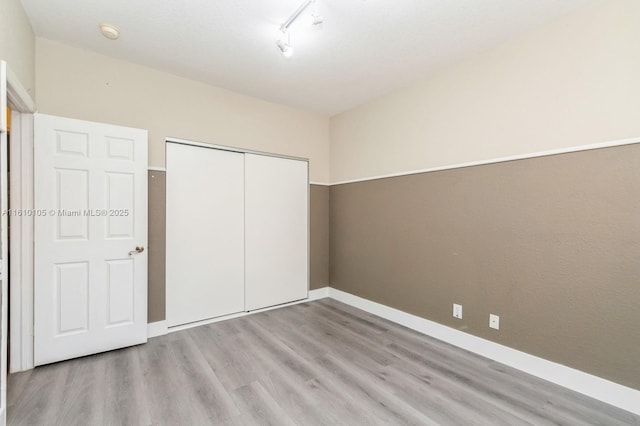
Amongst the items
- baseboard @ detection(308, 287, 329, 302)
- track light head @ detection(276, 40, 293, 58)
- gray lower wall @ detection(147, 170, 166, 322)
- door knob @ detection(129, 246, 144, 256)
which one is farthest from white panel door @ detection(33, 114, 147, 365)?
baseboard @ detection(308, 287, 329, 302)

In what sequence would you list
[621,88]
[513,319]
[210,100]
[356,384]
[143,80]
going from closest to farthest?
[621,88] → [356,384] → [513,319] → [143,80] → [210,100]

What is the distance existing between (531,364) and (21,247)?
162 inches

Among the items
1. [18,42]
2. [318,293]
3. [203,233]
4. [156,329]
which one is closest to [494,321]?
[318,293]

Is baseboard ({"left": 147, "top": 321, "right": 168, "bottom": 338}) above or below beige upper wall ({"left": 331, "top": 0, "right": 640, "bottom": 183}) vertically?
below

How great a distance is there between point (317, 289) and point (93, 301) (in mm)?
2594

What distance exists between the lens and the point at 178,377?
2117mm

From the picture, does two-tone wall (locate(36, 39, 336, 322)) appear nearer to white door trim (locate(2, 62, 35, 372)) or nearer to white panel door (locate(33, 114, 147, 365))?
white panel door (locate(33, 114, 147, 365))

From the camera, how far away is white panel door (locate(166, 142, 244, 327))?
9.67 feet

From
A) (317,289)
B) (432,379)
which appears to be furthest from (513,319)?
(317,289)

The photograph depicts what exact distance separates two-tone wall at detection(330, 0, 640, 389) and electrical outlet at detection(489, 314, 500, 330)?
0.04 metres

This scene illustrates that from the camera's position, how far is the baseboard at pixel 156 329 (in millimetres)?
2779

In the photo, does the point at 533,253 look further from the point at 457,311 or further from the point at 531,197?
the point at 457,311

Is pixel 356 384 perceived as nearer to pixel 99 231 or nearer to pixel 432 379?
pixel 432 379

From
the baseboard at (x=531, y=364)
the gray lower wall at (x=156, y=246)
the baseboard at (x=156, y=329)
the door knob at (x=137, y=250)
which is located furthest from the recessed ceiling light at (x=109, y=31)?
the baseboard at (x=531, y=364)
